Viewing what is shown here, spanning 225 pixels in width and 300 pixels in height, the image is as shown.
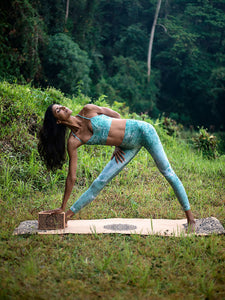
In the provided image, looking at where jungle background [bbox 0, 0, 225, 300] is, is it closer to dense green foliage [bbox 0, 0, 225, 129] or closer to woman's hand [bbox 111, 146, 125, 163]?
woman's hand [bbox 111, 146, 125, 163]

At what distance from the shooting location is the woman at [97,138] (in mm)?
3018

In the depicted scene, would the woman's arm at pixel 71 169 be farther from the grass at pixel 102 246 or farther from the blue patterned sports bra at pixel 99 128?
the grass at pixel 102 246

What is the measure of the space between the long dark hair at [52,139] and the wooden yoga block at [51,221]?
0.58 meters

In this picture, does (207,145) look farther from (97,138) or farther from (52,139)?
(52,139)

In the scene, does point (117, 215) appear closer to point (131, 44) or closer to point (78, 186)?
point (78, 186)

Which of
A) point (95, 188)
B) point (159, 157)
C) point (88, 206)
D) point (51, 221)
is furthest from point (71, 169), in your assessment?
point (88, 206)

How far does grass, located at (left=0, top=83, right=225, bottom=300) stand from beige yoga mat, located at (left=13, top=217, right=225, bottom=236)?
0.08 m

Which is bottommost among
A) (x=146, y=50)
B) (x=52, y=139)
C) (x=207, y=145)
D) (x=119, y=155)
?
(x=207, y=145)

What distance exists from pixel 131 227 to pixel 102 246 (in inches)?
21.8

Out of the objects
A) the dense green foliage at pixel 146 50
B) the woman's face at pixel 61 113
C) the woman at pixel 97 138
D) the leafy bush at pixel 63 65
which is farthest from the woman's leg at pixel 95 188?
the dense green foliage at pixel 146 50

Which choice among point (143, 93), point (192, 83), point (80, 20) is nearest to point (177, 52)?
point (192, 83)

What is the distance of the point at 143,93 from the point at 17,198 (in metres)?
17.9

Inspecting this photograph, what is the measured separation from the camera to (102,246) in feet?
9.27

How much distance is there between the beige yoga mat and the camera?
3.10 metres
